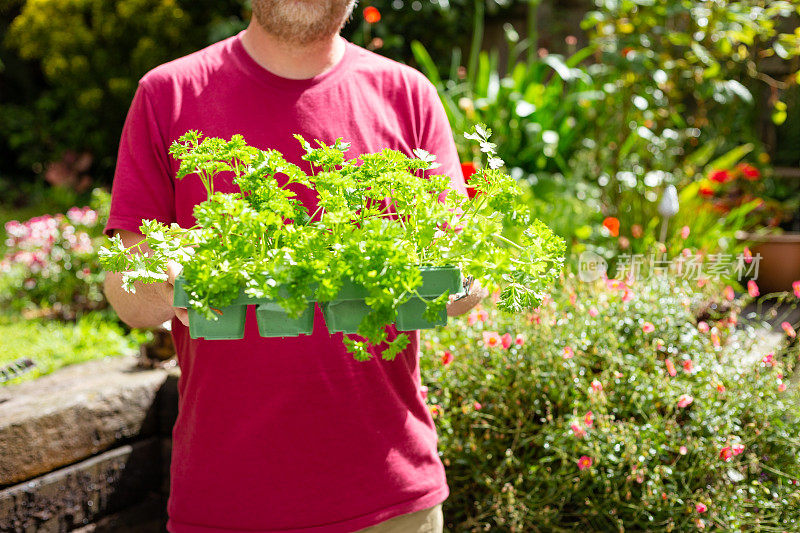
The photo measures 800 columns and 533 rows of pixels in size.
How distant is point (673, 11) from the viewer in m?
3.44

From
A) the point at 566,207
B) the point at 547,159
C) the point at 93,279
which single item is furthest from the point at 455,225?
the point at 547,159

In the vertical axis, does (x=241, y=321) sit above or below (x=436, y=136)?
below

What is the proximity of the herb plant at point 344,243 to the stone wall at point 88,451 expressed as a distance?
4.18 ft

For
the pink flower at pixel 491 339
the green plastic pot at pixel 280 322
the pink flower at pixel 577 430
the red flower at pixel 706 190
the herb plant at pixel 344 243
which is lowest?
the pink flower at pixel 577 430

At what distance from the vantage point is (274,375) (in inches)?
50.6

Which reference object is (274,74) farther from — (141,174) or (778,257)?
(778,257)

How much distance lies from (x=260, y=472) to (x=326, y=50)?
82 centimetres

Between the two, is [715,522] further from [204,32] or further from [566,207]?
[204,32]

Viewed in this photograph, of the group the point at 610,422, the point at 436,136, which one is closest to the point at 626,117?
the point at 610,422

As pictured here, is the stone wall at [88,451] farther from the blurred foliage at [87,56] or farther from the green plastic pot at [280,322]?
the blurred foliage at [87,56]

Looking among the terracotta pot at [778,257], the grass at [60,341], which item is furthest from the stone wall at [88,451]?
the terracotta pot at [778,257]

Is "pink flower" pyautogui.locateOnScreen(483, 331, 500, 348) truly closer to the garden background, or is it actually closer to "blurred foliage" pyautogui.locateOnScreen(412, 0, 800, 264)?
the garden background

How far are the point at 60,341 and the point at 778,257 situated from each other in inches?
146

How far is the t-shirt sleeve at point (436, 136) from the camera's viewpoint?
1430 mm
